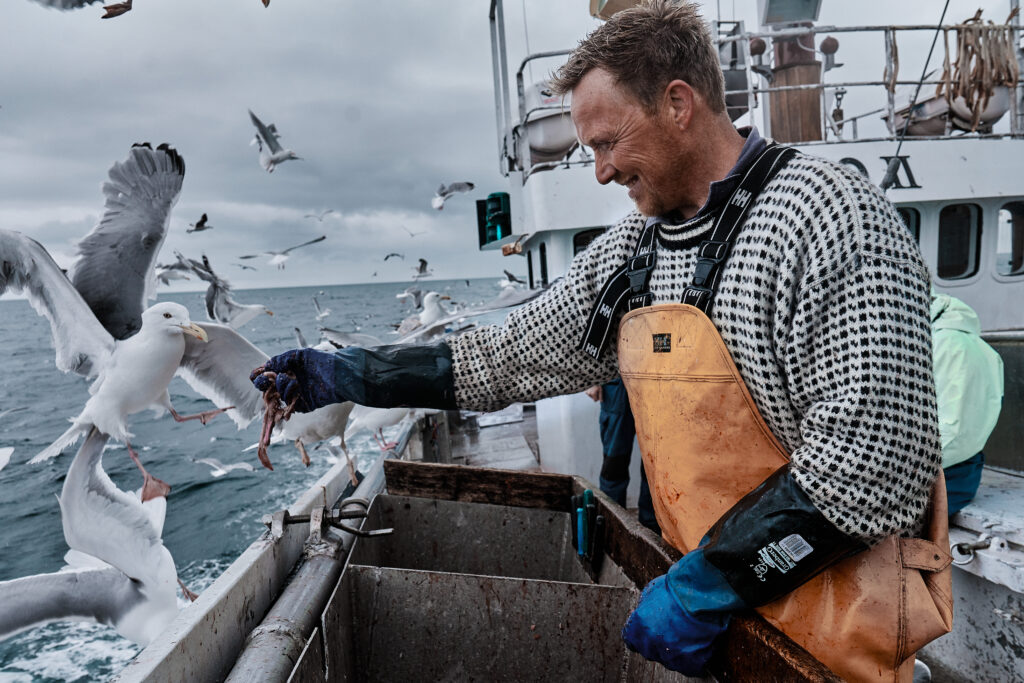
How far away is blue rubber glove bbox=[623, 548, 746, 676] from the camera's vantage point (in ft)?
3.65

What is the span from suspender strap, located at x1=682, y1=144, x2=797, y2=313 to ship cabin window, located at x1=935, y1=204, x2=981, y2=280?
18.7ft

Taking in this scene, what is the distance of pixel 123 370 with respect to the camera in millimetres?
4207

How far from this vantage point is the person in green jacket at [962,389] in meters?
2.27

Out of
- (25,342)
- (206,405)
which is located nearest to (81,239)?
(206,405)

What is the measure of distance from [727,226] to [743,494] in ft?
1.71

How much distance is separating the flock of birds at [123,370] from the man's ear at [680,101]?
8.85 feet

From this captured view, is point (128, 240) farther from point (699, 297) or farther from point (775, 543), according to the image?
point (775, 543)

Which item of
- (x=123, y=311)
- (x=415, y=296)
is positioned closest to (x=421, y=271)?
(x=415, y=296)

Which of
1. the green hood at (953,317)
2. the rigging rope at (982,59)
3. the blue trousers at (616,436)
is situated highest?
the rigging rope at (982,59)

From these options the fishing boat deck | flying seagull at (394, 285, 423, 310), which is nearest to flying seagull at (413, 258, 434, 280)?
flying seagull at (394, 285, 423, 310)

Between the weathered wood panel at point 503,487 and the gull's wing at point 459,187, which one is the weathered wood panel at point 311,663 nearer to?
the weathered wood panel at point 503,487

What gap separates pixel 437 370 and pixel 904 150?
18.1ft

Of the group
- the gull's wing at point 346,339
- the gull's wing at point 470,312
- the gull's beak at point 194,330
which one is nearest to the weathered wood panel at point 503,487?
the gull's wing at point 470,312

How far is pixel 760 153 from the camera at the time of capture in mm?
1280
